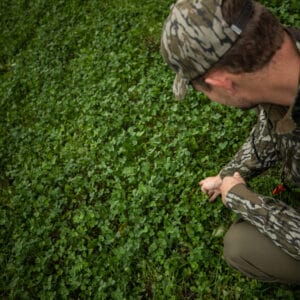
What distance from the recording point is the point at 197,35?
6.05 ft

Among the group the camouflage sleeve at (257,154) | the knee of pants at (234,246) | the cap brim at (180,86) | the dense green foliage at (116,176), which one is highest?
the cap brim at (180,86)

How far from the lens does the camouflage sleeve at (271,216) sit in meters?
2.25

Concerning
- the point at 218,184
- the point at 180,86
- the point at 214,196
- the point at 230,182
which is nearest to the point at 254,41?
the point at 180,86

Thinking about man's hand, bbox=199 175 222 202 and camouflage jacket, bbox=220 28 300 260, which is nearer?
camouflage jacket, bbox=220 28 300 260

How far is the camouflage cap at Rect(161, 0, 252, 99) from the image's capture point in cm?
180

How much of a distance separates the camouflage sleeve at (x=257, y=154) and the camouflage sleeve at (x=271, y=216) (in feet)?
1.10

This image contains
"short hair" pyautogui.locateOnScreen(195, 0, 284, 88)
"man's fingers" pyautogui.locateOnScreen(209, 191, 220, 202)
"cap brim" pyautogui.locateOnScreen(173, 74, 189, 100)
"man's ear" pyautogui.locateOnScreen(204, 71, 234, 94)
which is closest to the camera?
"short hair" pyautogui.locateOnScreen(195, 0, 284, 88)

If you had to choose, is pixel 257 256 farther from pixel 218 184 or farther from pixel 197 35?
pixel 197 35

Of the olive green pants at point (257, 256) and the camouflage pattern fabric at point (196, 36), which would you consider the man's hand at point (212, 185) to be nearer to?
the olive green pants at point (257, 256)

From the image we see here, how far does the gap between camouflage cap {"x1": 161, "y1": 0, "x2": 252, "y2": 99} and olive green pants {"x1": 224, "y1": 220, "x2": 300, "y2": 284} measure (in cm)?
132

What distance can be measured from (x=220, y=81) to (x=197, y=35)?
0.89 feet

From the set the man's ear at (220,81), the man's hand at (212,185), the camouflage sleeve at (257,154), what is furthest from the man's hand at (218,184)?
the man's ear at (220,81)

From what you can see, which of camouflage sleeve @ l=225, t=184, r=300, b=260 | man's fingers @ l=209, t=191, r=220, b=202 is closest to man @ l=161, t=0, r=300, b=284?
camouflage sleeve @ l=225, t=184, r=300, b=260

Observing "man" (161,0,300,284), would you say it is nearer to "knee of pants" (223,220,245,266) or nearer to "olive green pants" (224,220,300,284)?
"olive green pants" (224,220,300,284)
